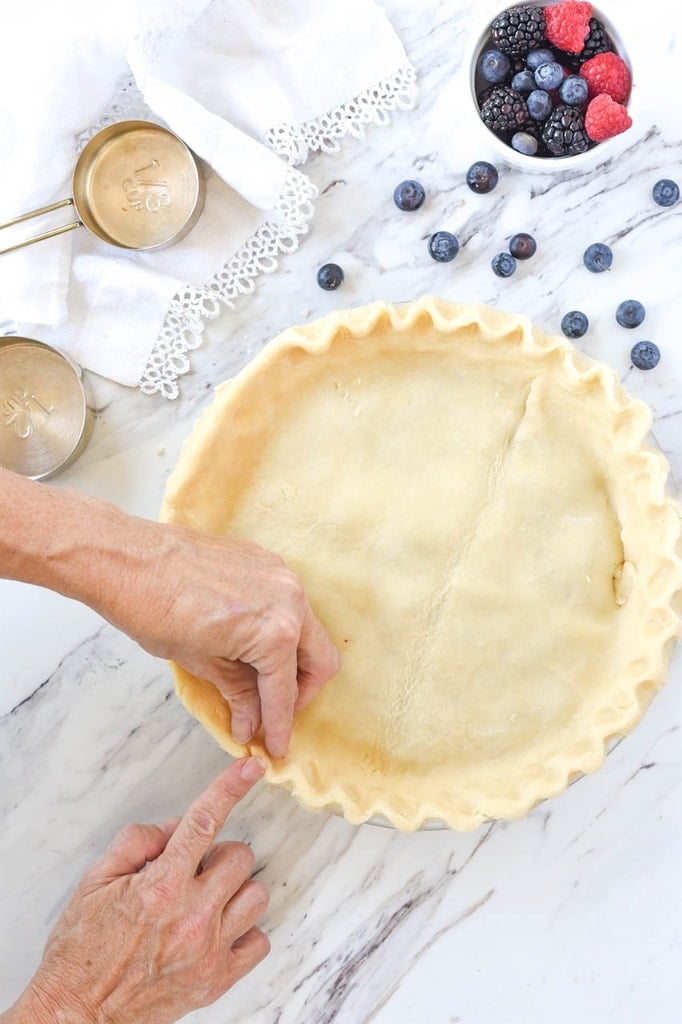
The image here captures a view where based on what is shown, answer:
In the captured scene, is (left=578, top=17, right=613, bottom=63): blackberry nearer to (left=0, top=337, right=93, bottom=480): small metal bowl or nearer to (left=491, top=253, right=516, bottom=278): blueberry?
(left=491, top=253, right=516, bottom=278): blueberry

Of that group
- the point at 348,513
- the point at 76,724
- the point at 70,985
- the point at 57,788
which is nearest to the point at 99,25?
the point at 348,513

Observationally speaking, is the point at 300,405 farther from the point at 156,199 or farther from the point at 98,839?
the point at 98,839

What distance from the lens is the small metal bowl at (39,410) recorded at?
5.72ft

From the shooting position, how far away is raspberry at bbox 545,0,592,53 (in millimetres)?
1620

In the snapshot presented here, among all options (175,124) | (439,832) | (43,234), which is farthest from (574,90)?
(439,832)

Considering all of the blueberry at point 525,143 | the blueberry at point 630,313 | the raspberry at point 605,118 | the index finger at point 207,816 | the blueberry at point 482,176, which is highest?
the raspberry at point 605,118

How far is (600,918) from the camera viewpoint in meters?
1.78

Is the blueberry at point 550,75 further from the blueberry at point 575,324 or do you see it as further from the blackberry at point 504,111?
the blueberry at point 575,324

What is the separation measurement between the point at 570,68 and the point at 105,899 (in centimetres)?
170

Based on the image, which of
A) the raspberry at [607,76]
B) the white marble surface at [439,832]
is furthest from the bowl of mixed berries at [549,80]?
the white marble surface at [439,832]

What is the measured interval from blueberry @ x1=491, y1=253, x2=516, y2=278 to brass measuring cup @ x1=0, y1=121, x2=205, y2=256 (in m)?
0.57

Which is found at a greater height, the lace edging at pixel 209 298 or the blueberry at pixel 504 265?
the blueberry at pixel 504 265

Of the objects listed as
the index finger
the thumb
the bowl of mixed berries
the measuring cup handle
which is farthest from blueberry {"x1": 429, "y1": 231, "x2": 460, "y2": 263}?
the thumb

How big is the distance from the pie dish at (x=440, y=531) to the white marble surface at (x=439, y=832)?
269 millimetres
